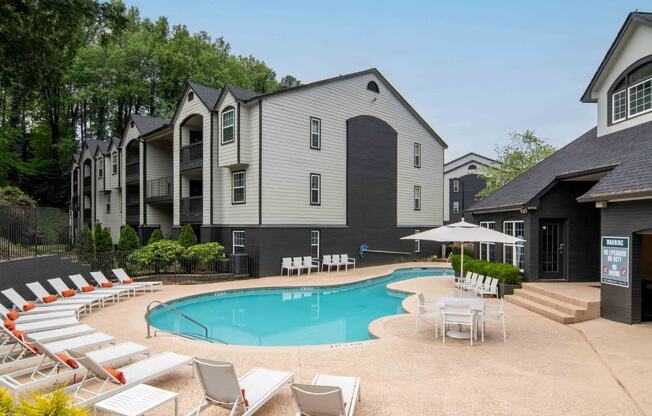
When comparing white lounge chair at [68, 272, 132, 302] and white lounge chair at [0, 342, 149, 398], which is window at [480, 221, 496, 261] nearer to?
white lounge chair at [68, 272, 132, 302]

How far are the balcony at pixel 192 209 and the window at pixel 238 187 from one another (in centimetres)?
255

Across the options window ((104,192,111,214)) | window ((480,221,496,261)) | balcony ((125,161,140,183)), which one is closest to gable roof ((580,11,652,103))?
window ((480,221,496,261))

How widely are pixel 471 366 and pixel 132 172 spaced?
28.5m

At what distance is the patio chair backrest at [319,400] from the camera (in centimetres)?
457

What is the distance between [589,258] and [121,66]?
3998 centimetres

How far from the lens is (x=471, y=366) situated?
7.23m

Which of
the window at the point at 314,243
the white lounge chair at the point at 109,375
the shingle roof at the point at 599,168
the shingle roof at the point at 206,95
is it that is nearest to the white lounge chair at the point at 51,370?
the white lounge chair at the point at 109,375

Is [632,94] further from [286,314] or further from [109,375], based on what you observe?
[109,375]

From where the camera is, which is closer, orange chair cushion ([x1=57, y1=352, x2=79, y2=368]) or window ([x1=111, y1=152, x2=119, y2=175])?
orange chair cushion ([x1=57, y1=352, x2=79, y2=368])

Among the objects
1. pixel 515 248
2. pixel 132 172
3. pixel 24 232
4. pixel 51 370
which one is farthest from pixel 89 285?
pixel 132 172

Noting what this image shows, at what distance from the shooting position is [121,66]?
3825 cm

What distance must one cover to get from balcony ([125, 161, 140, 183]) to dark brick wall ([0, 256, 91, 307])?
15292 mm

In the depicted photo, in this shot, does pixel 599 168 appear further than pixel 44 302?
Yes

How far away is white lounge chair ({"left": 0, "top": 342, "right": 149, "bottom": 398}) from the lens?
5.68m
